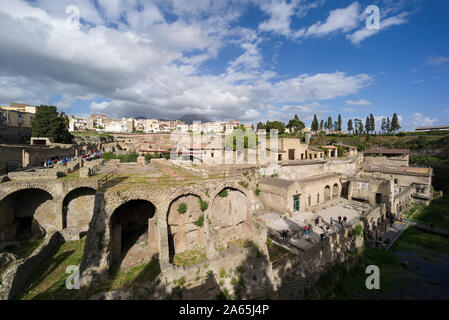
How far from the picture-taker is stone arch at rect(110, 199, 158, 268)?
483 inches

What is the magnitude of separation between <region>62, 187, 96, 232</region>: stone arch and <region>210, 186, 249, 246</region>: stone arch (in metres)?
10.7

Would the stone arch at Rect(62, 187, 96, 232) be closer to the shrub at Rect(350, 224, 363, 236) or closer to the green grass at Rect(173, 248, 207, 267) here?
the green grass at Rect(173, 248, 207, 267)

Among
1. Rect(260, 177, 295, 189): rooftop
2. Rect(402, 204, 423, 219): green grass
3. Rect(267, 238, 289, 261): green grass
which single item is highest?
Rect(260, 177, 295, 189): rooftop

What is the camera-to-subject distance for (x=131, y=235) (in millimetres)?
15078

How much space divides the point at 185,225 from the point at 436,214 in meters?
35.6

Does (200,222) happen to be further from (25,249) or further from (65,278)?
(25,249)

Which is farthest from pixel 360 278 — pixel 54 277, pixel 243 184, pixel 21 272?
pixel 21 272

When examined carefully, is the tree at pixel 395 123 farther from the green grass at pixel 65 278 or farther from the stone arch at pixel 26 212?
the stone arch at pixel 26 212

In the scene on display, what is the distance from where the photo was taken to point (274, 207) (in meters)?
21.4

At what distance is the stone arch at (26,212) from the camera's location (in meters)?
14.8

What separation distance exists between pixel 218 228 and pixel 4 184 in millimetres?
15960

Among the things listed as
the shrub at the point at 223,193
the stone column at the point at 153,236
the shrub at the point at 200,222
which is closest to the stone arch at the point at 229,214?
the shrub at the point at 223,193

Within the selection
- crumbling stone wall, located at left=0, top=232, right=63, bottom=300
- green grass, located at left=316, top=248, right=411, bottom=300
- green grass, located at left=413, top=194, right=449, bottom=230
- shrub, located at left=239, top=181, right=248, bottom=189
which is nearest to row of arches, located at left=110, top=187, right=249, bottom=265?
shrub, located at left=239, top=181, right=248, bottom=189
